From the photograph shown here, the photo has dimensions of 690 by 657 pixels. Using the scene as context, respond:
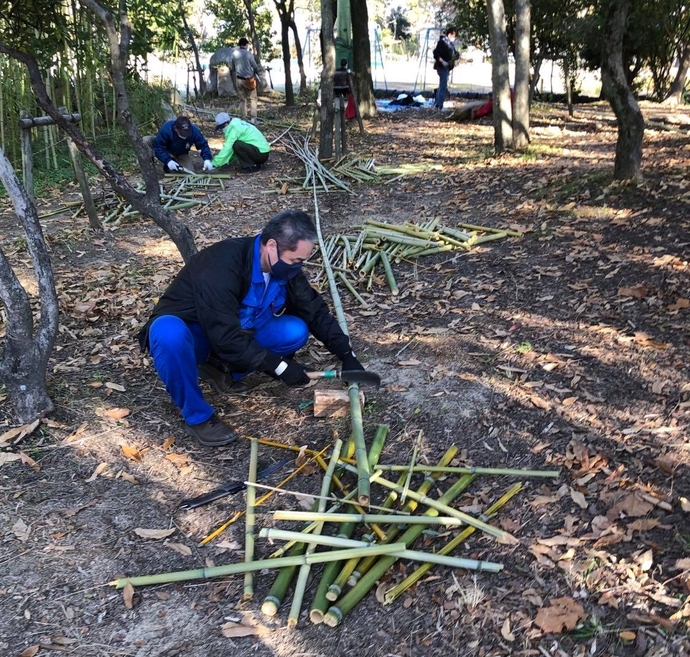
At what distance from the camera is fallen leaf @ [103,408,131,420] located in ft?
11.8

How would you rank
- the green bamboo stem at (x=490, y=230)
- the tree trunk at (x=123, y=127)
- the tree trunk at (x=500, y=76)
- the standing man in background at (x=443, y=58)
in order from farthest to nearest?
the standing man in background at (x=443, y=58)
the tree trunk at (x=500, y=76)
the green bamboo stem at (x=490, y=230)
the tree trunk at (x=123, y=127)

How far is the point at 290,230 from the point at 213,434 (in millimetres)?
1160

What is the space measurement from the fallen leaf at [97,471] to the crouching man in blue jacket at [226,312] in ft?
1.51

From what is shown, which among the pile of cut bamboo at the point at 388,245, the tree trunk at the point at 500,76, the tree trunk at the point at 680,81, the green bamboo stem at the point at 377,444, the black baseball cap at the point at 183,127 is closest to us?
the green bamboo stem at the point at 377,444

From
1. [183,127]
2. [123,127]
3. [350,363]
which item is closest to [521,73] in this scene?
[183,127]

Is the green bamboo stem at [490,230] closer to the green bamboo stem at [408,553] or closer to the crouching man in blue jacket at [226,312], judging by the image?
the crouching man in blue jacket at [226,312]

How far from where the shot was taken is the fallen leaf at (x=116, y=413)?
3.58m

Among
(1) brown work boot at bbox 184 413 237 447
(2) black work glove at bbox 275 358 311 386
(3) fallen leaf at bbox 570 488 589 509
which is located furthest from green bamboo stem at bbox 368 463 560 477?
(1) brown work boot at bbox 184 413 237 447

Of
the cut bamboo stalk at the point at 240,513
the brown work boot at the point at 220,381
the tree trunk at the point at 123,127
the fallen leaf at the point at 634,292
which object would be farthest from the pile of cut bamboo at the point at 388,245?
the cut bamboo stalk at the point at 240,513

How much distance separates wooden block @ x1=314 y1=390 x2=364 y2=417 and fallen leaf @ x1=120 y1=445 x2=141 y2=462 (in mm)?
975

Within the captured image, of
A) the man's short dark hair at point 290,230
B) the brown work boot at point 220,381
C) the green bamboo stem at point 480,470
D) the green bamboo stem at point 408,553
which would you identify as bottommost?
the green bamboo stem at point 408,553

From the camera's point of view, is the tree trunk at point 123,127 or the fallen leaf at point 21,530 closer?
the fallen leaf at point 21,530

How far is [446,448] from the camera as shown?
3201mm

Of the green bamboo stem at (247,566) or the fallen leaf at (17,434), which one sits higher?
the fallen leaf at (17,434)
